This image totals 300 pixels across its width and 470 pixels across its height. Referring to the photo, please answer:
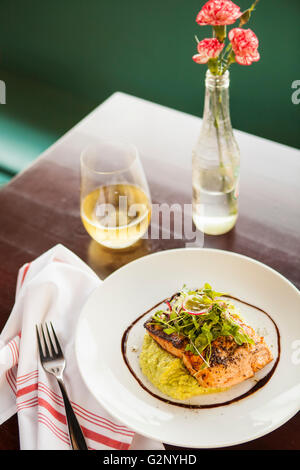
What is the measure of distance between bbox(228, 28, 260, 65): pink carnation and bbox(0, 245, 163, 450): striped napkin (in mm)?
676

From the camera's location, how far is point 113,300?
130 centimetres

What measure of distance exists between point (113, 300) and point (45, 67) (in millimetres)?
2624

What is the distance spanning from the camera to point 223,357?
1132mm

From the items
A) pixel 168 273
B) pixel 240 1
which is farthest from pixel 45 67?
pixel 168 273

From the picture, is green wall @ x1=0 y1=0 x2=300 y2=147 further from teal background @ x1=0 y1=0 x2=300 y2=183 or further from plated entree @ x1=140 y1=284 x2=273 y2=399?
plated entree @ x1=140 y1=284 x2=273 y2=399

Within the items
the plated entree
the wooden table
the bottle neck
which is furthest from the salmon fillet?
the bottle neck

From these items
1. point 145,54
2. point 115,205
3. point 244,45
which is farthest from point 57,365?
point 145,54

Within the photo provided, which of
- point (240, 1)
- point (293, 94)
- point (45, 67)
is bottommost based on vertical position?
point (45, 67)

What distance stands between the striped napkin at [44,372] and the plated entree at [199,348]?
14 cm

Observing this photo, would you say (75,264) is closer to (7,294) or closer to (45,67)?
(7,294)

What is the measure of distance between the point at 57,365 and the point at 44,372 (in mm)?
33

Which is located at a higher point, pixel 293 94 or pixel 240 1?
pixel 240 1

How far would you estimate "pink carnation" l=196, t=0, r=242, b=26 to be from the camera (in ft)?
3.76

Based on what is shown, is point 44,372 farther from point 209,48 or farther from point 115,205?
point 209,48
